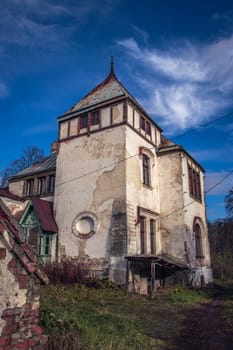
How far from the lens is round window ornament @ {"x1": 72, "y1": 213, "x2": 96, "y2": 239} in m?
16.2

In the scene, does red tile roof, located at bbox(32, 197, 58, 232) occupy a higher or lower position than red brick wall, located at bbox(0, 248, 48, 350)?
higher

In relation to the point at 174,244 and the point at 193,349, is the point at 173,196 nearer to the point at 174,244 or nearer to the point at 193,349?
the point at 174,244

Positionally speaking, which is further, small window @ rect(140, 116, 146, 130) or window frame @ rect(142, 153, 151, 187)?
small window @ rect(140, 116, 146, 130)

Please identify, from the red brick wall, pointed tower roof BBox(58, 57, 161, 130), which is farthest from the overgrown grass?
pointed tower roof BBox(58, 57, 161, 130)

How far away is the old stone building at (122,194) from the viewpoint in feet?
50.1

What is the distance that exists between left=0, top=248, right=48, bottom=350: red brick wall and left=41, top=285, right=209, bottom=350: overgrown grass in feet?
2.00

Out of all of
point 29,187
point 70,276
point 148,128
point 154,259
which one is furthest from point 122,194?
point 29,187

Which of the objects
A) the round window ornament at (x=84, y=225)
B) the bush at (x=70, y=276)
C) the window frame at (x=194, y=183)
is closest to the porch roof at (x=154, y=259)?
the bush at (x=70, y=276)

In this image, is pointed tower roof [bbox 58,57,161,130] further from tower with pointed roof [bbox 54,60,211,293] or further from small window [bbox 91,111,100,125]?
small window [bbox 91,111,100,125]

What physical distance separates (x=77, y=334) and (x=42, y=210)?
42.5ft

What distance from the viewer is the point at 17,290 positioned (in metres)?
4.05

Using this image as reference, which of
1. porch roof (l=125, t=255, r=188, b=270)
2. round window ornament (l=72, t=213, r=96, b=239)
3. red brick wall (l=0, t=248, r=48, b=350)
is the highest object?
round window ornament (l=72, t=213, r=96, b=239)

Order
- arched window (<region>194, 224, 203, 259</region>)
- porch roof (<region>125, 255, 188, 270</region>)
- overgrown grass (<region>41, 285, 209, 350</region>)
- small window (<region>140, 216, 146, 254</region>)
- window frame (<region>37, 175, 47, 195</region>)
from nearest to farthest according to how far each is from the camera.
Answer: overgrown grass (<region>41, 285, 209, 350</region>) → porch roof (<region>125, 255, 188, 270</region>) → small window (<region>140, 216, 146, 254</region>) → arched window (<region>194, 224, 203, 259</region>) → window frame (<region>37, 175, 47, 195</region>)

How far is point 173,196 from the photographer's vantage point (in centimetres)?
1861
